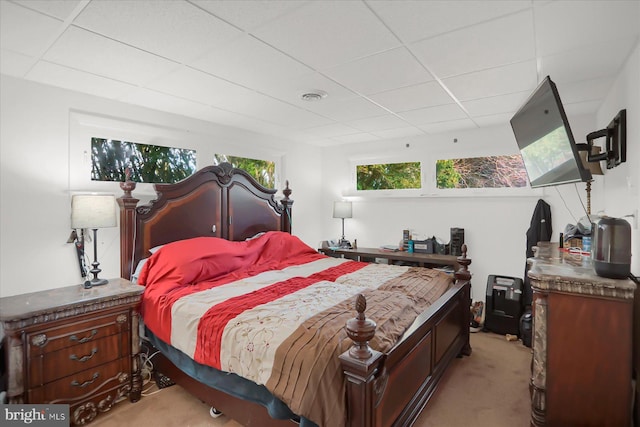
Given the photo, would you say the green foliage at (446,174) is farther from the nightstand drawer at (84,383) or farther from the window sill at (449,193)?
the nightstand drawer at (84,383)

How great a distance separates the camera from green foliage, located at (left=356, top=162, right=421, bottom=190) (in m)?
4.77

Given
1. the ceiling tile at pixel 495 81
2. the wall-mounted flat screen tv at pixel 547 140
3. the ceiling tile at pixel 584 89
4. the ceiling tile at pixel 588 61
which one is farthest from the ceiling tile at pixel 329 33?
the ceiling tile at pixel 584 89

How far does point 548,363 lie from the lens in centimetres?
182

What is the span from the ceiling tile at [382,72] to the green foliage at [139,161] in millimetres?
2028

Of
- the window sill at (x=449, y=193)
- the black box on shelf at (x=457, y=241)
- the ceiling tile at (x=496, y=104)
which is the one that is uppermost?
the ceiling tile at (x=496, y=104)

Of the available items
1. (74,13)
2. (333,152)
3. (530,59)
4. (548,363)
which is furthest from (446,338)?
(333,152)

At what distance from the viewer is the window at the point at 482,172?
159 inches

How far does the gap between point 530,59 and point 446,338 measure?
215 cm

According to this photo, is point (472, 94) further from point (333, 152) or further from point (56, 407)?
point (56, 407)

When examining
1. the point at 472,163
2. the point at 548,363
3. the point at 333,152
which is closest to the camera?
the point at 548,363

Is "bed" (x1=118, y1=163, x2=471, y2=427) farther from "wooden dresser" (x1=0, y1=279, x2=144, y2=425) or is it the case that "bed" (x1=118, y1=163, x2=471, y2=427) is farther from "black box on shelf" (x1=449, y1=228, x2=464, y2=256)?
"black box on shelf" (x1=449, y1=228, x2=464, y2=256)

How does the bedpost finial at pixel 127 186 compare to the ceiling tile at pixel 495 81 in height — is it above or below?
below

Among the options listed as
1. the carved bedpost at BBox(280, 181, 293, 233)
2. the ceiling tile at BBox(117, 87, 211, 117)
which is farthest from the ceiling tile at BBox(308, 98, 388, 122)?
the carved bedpost at BBox(280, 181, 293, 233)

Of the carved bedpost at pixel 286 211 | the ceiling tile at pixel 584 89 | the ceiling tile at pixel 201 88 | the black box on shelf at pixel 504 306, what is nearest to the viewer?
the ceiling tile at pixel 201 88
